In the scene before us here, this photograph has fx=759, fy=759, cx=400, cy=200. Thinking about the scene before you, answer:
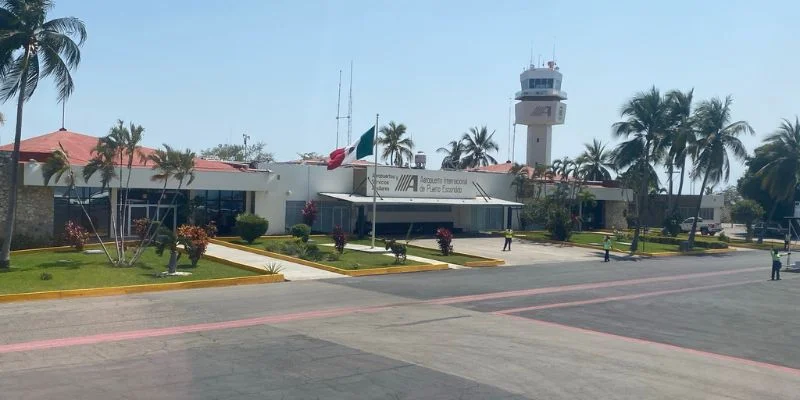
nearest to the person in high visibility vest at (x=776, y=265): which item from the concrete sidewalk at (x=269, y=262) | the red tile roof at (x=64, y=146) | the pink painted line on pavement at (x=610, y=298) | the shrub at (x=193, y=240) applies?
the pink painted line on pavement at (x=610, y=298)

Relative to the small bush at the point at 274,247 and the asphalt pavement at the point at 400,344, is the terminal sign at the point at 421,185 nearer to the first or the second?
the small bush at the point at 274,247

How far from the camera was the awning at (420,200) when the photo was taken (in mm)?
42625

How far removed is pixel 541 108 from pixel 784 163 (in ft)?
96.1

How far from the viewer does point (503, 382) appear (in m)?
12.1

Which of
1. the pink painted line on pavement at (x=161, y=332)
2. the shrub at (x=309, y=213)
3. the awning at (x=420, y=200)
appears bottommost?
the pink painted line on pavement at (x=161, y=332)

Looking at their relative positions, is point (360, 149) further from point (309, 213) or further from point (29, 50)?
point (29, 50)

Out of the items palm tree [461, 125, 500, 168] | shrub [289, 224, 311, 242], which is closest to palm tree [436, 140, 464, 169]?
palm tree [461, 125, 500, 168]

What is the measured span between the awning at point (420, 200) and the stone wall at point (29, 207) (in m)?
15.3

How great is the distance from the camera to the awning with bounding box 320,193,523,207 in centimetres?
4262

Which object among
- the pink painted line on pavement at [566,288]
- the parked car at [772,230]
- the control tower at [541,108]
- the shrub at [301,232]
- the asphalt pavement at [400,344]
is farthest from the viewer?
the control tower at [541,108]

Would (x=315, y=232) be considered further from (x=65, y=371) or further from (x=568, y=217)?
(x=65, y=371)

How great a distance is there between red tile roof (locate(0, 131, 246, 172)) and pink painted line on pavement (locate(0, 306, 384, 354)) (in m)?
17.0

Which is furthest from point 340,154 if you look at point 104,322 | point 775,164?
point 775,164

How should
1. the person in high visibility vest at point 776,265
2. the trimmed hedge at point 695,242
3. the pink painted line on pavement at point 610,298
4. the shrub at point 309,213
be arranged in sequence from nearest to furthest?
the pink painted line on pavement at point 610,298
the person in high visibility vest at point 776,265
the shrub at point 309,213
the trimmed hedge at point 695,242
